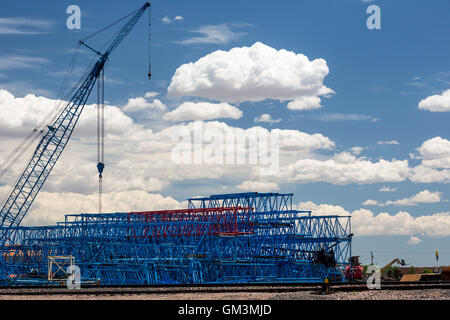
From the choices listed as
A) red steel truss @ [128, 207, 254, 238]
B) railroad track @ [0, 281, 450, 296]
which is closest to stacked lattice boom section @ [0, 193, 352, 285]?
red steel truss @ [128, 207, 254, 238]

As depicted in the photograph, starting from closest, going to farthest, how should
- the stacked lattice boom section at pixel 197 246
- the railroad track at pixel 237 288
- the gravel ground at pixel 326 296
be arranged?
the gravel ground at pixel 326 296 < the railroad track at pixel 237 288 < the stacked lattice boom section at pixel 197 246

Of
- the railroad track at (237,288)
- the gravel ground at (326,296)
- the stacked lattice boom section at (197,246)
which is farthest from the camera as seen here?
the stacked lattice boom section at (197,246)

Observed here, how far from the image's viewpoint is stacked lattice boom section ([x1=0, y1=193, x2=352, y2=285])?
227ft

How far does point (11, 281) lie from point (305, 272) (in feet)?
123

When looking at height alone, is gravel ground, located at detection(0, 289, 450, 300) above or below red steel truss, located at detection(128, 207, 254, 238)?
below

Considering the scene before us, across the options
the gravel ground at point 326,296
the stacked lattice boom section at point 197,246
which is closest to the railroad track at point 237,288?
the gravel ground at point 326,296

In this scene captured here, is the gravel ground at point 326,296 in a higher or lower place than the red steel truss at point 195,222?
lower

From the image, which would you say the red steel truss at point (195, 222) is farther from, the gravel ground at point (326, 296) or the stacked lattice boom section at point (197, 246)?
the gravel ground at point (326, 296)

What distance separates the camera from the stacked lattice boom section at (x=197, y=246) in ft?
227

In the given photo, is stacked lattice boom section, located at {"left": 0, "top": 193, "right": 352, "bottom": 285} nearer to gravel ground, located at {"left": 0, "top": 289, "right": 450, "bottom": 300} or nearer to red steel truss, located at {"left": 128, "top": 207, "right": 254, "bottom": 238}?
red steel truss, located at {"left": 128, "top": 207, "right": 254, "bottom": 238}

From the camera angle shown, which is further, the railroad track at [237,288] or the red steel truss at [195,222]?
the red steel truss at [195,222]
